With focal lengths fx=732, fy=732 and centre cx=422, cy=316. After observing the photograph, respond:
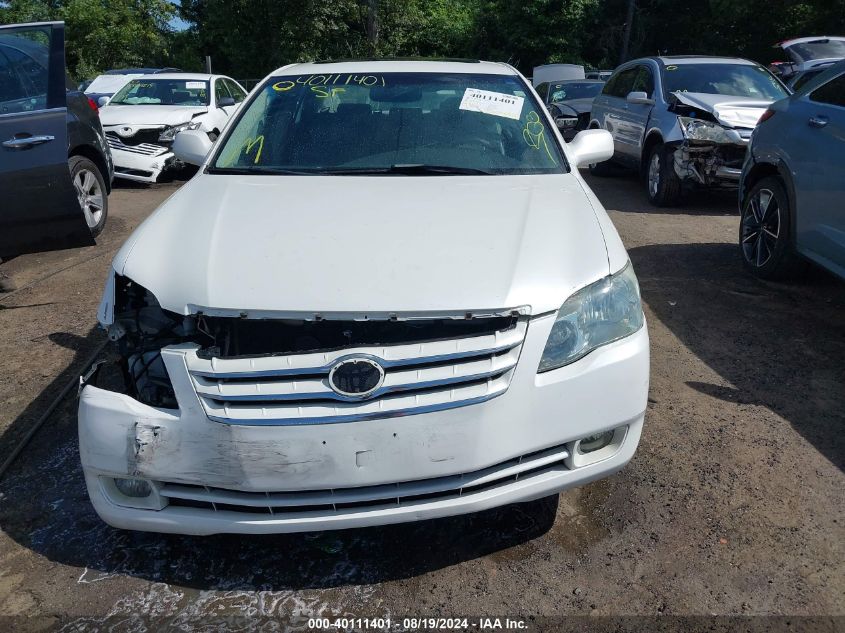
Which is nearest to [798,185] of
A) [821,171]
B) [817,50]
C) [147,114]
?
[821,171]

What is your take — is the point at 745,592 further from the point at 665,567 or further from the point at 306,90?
the point at 306,90

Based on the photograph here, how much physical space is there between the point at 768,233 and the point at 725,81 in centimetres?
401

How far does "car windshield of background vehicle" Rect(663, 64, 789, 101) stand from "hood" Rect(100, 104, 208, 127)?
6174mm

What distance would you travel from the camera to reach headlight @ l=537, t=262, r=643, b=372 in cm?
230

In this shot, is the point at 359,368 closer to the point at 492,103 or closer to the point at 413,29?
the point at 492,103

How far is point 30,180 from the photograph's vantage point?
459cm

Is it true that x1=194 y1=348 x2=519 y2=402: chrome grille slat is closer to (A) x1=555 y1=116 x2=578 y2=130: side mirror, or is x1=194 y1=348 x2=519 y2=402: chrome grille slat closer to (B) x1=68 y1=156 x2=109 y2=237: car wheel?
(B) x1=68 y1=156 x2=109 y2=237: car wheel

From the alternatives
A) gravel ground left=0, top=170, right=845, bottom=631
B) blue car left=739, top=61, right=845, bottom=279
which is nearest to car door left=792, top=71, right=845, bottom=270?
blue car left=739, top=61, right=845, bottom=279

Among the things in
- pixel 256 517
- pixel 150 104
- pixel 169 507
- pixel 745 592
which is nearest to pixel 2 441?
pixel 169 507

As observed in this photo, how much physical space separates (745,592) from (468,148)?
2.22 m

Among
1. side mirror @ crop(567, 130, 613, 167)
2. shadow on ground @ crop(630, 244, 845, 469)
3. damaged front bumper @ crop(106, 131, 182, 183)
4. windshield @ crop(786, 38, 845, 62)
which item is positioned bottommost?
damaged front bumper @ crop(106, 131, 182, 183)

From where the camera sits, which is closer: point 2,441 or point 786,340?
point 2,441

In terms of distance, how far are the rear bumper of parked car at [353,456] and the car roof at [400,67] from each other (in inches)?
89.9

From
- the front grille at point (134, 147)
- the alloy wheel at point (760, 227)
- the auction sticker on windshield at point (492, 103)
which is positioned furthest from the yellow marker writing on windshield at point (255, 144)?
the front grille at point (134, 147)
